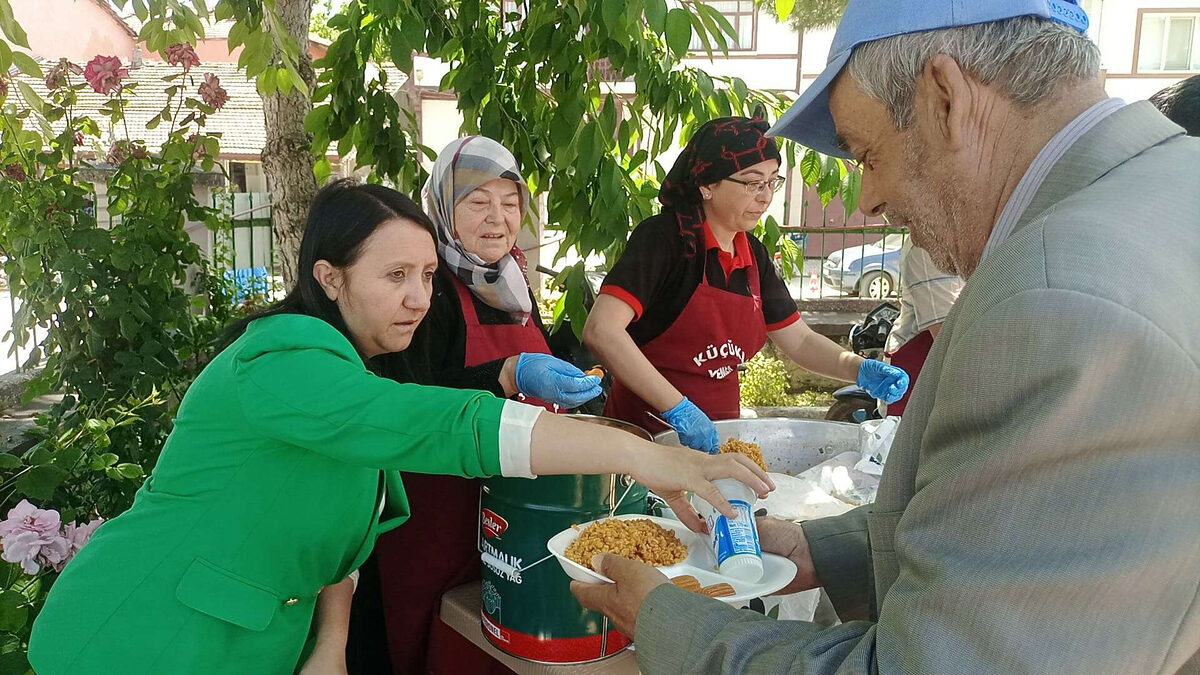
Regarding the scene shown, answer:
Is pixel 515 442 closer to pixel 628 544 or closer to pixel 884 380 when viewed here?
pixel 628 544

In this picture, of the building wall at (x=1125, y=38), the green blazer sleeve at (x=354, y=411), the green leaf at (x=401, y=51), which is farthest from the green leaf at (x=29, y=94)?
the building wall at (x=1125, y=38)

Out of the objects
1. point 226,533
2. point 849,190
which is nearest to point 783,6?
point 849,190

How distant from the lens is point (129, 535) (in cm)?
153

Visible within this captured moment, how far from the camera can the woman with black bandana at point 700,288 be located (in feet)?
8.89

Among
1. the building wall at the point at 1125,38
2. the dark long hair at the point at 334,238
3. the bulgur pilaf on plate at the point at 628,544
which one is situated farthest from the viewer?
the building wall at the point at 1125,38

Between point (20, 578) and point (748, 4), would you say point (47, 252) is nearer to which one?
point (20, 578)

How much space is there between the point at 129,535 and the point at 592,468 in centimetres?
86

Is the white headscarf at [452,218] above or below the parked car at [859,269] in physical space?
above

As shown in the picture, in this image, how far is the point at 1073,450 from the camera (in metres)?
0.80

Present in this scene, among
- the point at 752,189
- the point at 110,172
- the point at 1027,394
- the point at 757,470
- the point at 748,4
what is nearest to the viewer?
the point at 1027,394

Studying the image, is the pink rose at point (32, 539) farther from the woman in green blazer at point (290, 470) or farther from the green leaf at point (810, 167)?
the green leaf at point (810, 167)

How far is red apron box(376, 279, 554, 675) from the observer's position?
194 centimetres

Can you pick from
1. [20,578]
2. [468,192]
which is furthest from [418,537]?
[20,578]

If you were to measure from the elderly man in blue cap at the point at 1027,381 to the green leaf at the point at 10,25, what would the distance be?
2.16 m
